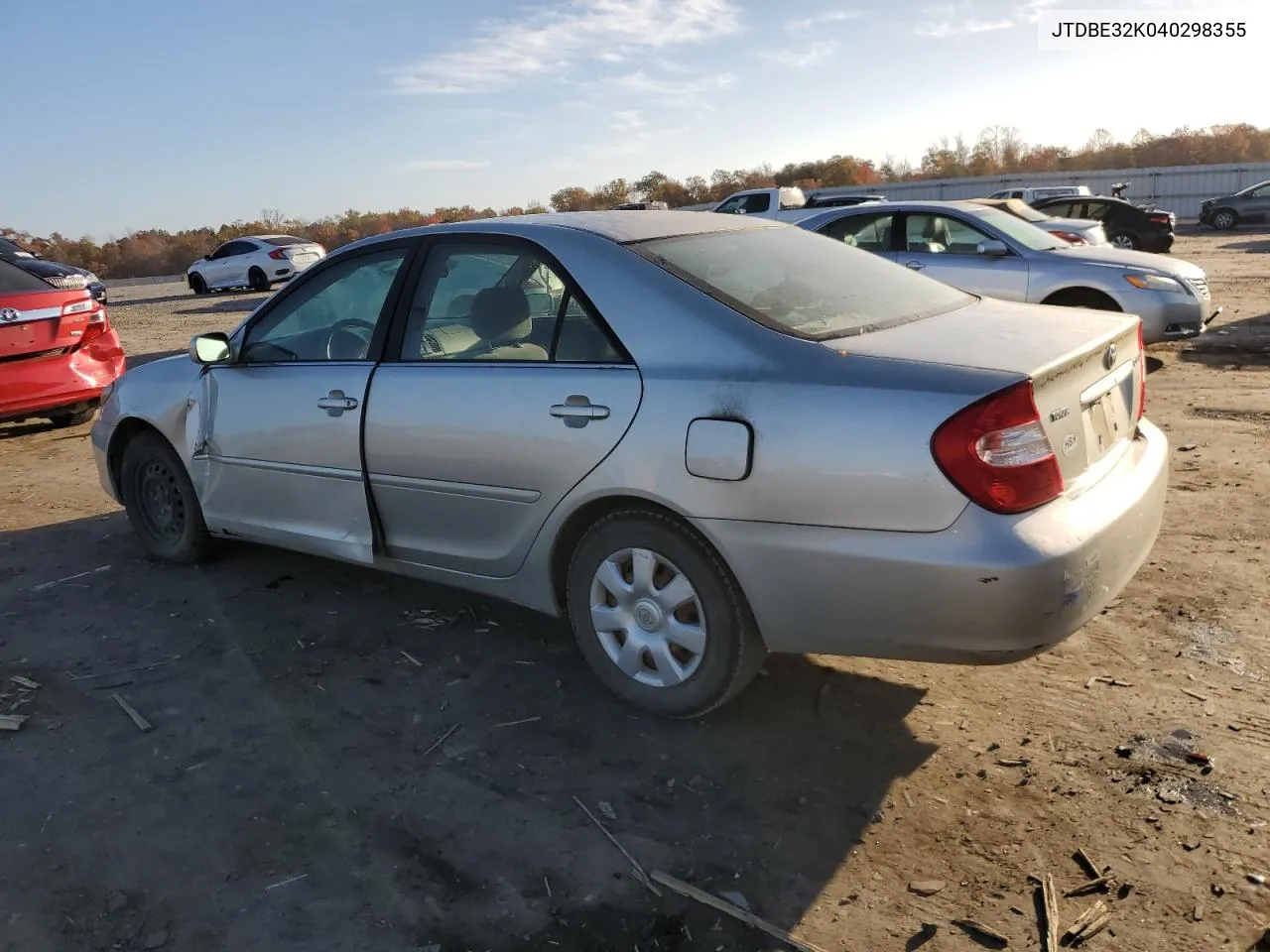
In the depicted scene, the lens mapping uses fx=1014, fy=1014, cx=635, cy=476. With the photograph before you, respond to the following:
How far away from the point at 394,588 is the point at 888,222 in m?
6.94

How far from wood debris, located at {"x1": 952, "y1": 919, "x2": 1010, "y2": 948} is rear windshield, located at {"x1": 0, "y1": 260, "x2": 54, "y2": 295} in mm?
8316

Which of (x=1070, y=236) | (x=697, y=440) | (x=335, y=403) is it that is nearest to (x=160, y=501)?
(x=335, y=403)

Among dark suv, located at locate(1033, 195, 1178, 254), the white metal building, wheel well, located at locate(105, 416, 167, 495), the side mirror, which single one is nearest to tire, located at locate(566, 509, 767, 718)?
the side mirror

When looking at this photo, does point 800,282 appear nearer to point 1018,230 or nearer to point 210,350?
point 210,350

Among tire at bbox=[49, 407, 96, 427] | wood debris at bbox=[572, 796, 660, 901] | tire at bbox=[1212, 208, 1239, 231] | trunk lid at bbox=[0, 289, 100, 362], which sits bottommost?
wood debris at bbox=[572, 796, 660, 901]

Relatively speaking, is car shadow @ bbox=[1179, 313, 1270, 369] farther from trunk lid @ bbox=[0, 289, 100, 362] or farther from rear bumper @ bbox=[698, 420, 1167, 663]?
trunk lid @ bbox=[0, 289, 100, 362]

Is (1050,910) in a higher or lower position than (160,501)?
lower

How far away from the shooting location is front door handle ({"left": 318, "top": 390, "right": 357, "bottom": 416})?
4113 millimetres

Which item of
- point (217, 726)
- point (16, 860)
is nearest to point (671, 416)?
point (217, 726)

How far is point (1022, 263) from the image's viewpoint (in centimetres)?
926

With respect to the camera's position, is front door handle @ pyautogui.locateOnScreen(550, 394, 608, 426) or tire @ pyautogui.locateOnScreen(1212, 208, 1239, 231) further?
tire @ pyautogui.locateOnScreen(1212, 208, 1239, 231)

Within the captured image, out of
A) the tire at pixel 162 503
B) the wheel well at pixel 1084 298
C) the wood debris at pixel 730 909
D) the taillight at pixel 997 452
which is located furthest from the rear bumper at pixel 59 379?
the wheel well at pixel 1084 298

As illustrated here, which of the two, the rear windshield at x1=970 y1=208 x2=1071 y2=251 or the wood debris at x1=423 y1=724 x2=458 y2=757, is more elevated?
the rear windshield at x1=970 y1=208 x2=1071 y2=251

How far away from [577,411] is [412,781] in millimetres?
1308
